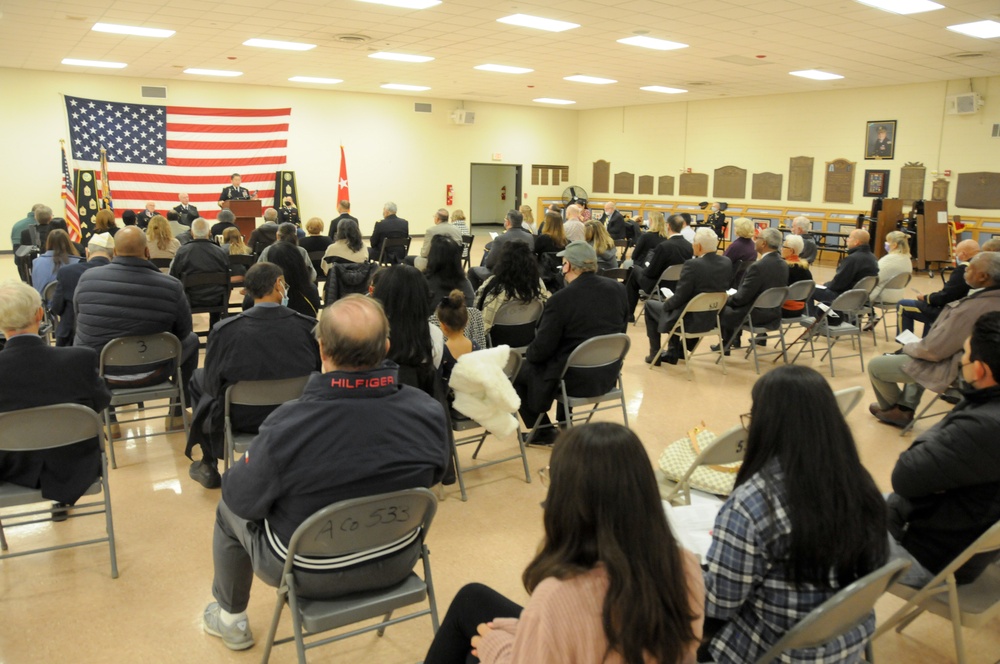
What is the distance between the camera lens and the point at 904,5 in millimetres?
6996

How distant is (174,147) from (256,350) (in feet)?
38.8

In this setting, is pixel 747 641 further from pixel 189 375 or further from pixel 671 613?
pixel 189 375

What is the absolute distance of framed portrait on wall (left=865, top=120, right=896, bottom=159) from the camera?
13.2m

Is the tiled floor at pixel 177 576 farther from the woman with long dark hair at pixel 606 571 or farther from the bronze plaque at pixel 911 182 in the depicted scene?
the bronze plaque at pixel 911 182

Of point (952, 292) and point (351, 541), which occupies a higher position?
point (952, 292)

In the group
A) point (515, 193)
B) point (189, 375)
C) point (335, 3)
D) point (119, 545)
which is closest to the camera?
point (119, 545)

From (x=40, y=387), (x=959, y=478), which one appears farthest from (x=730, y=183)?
(x=40, y=387)

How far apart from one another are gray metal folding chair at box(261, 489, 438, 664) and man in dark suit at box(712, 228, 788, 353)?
15.4 feet

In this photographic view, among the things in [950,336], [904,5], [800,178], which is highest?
[904,5]

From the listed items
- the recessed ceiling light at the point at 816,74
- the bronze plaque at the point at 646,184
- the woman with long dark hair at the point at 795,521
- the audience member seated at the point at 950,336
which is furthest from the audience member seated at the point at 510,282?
the bronze plaque at the point at 646,184

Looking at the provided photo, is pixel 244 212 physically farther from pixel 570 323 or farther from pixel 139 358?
pixel 570 323

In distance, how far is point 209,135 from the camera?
44.8ft

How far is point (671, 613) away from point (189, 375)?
4061mm

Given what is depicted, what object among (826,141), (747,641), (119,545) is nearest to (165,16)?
(119,545)
